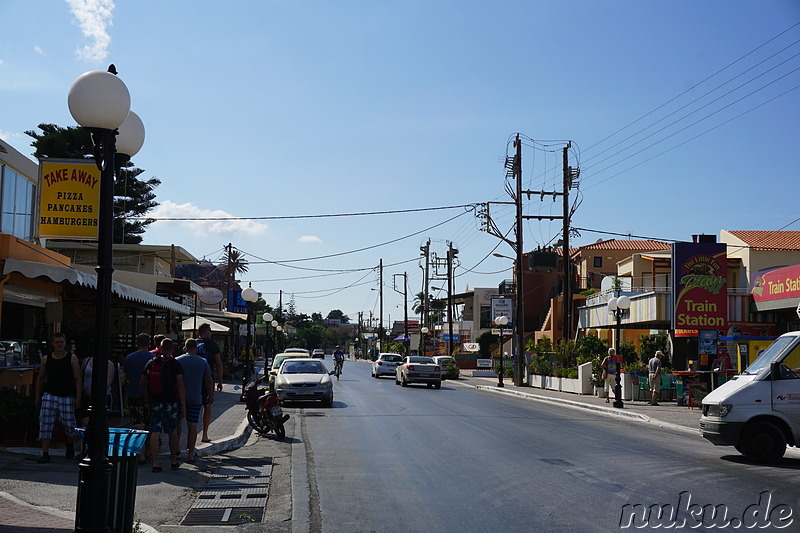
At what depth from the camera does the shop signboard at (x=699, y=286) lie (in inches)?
1180

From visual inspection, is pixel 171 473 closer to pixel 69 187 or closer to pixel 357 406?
pixel 69 187

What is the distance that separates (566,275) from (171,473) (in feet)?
92.7

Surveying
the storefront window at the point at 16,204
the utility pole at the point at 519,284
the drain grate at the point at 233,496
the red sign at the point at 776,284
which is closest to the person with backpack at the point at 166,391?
the drain grate at the point at 233,496

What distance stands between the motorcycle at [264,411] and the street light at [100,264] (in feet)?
28.3

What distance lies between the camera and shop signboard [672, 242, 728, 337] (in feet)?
98.3

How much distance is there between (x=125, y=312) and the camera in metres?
27.7

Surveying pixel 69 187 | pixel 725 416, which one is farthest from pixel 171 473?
pixel 69 187

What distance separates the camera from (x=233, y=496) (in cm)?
919

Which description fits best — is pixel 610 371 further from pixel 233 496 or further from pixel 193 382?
pixel 233 496

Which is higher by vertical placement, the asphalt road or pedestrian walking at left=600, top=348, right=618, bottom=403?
pedestrian walking at left=600, top=348, right=618, bottom=403

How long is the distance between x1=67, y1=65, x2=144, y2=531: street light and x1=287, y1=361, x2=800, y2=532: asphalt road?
221 cm

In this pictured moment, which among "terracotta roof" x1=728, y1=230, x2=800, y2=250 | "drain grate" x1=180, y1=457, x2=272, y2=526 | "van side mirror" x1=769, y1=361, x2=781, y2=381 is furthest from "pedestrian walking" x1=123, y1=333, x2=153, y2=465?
"terracotta roof" x1=728, y1=230, x2=800, y2=250

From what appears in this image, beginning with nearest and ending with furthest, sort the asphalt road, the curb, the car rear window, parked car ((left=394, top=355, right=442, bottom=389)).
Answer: the asphalt road, the curb, the car rear window, parked car ((left=394, top=355, right=442, bottom=389))

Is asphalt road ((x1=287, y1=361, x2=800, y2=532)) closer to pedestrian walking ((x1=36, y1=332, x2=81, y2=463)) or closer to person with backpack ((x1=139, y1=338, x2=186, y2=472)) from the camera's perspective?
person with backpack ((x1=139, y1=338, x2=186, y2=472))
